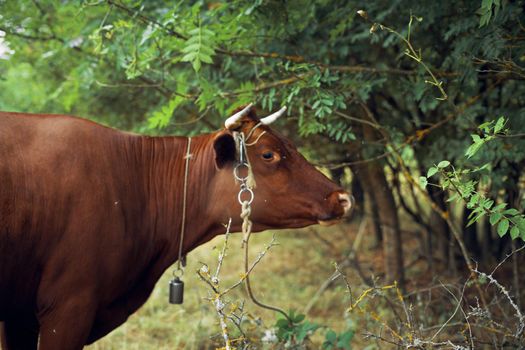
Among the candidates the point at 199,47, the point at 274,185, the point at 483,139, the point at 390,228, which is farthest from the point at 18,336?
the point at 390,228

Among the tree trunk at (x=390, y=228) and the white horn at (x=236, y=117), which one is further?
the tree trunk at (x=390, y=228)

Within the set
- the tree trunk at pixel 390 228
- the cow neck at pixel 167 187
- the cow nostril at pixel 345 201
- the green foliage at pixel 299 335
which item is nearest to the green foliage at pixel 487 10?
the cow nostril at pixel 345 201

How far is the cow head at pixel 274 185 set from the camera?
377cm

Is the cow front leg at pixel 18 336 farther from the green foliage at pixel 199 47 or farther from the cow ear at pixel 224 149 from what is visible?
the green foliage at pixel 199 47

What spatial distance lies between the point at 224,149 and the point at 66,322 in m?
1.17

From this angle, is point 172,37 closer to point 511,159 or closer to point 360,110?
point 360,110

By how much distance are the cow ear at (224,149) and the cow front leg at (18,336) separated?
130 centimetres

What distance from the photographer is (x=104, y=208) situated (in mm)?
3416

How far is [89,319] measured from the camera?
11.2 feet

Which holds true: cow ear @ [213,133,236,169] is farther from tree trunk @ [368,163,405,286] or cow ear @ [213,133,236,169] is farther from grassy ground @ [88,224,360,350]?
tree trunk @ [368,163,405,286]

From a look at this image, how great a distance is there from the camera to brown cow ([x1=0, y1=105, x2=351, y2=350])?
3.31 meters

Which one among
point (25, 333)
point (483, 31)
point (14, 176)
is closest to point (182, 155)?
point (14, 176)

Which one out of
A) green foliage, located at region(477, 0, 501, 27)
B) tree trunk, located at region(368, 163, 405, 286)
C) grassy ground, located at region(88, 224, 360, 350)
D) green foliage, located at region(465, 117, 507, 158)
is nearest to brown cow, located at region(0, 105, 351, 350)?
A: grassy ground, located at region(88, 224, 360, 350)

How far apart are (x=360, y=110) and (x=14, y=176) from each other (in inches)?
114
